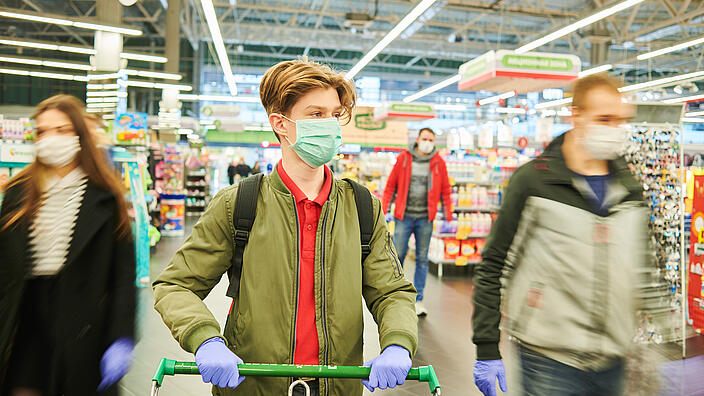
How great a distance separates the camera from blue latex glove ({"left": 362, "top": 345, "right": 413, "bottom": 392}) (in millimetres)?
1415

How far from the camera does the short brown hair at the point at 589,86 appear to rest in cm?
198

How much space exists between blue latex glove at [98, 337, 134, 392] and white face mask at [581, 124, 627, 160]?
188 centimetres

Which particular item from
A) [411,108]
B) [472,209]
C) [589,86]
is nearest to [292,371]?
[589,86]

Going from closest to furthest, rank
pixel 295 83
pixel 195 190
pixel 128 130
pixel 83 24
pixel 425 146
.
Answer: pixel 295 83 < pixel 425 146 < pixel 83 24 < pixel 128 130 < pixel 195 190

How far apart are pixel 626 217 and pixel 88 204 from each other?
198 centimetres

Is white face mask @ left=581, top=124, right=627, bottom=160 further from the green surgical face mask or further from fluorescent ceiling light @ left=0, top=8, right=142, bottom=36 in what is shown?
fluorescent ceiling light @ left=0, top=8, right=142, bottom=36

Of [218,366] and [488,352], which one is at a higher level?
[218,366]

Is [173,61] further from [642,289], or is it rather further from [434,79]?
[434,79]

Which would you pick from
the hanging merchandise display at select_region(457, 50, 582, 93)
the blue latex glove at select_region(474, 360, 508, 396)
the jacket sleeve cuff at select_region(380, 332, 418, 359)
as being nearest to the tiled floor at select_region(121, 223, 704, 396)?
the blue latex glove at select_region(474, 360, 508, 396)

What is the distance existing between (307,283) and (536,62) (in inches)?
319

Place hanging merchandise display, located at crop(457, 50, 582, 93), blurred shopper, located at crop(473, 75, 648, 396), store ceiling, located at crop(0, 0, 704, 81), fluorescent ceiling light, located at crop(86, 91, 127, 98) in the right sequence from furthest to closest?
store ceiling, located at crop(0, 0, 704, 81)
fluorescent ceiling light, located at crop(86, 91, 127, 98)
hanging merchandise display, located at crop(457, 50, 582, 93)
blurred shopper, located at crop(473, 75, 648, 396)

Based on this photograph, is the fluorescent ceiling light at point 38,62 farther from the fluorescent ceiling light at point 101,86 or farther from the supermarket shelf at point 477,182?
the supermarket shelf at point 477,182

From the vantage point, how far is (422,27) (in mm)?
25078

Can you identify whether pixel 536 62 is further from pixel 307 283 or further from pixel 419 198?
pixel 307 283
